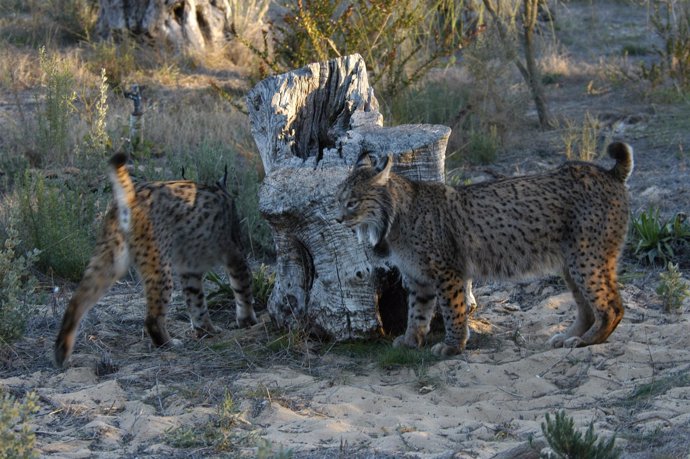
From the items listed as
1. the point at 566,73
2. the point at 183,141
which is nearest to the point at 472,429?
the point at 183,141

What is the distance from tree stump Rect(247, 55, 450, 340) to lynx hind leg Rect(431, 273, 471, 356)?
507 mm

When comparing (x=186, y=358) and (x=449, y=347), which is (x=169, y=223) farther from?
(x=449, y=347)

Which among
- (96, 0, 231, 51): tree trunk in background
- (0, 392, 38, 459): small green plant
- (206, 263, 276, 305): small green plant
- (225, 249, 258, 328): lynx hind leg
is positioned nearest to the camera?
(0, 392, 38, 459): small green plant

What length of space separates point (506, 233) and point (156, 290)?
98.1 inches

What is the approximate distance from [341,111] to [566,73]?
30.9 ft

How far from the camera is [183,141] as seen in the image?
1195 cm

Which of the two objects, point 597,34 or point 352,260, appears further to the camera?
point 597,34

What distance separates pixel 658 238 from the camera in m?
8.64

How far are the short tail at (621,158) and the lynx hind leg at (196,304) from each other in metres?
3.16

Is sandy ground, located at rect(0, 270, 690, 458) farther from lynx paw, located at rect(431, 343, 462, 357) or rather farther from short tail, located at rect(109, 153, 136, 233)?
short tail, located at rect(109, 153, 136, 233)

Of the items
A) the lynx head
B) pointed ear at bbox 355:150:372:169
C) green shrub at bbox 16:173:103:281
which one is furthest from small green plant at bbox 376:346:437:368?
green shrub at bbox 16:173:103:281

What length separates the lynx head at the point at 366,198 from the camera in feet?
21.5

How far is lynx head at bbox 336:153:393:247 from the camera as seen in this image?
21.5 ft

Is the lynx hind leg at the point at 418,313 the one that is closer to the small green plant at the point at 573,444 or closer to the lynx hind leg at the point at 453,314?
the lynx hind leg at the point at 453,314
